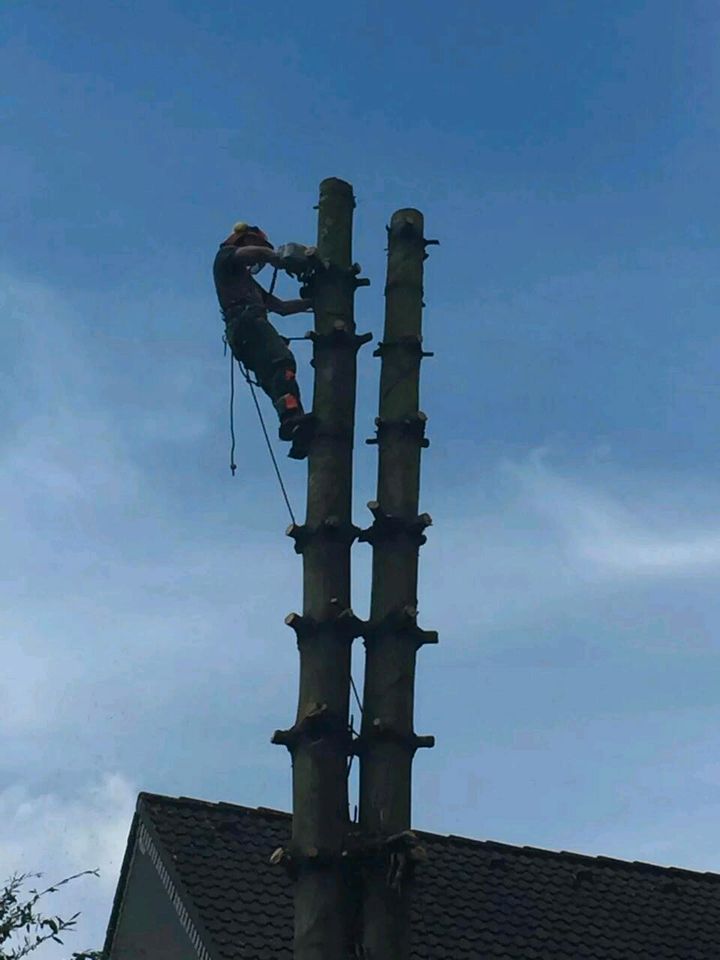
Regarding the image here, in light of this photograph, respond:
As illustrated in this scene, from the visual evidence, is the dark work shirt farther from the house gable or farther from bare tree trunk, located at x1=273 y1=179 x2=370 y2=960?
the house gable

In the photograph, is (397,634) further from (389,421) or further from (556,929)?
(556,929)

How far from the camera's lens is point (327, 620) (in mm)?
6051

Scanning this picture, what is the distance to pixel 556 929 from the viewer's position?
524 inches

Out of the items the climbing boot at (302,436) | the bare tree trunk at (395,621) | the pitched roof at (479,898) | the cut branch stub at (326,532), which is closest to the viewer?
the bare tree trunk at (395,621)

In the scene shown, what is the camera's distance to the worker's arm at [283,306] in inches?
298

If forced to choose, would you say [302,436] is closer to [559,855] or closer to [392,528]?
[392,528]

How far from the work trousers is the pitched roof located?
6.07m

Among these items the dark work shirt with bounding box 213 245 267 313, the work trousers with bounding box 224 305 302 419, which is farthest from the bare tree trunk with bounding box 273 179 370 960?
the dark work shirt with bounding box 213 245 267 313

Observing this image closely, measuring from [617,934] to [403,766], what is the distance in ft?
27.9

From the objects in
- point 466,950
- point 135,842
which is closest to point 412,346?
point 466,950

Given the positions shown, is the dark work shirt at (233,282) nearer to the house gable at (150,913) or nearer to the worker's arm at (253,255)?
the worker's arm at (253,255)

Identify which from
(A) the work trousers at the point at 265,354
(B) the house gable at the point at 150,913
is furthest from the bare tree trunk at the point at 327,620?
(B) the house gable at the point at 150,913

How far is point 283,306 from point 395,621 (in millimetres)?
2153

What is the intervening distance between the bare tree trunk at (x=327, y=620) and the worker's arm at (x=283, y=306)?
2.59 ft
